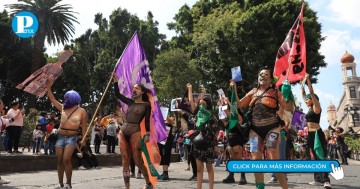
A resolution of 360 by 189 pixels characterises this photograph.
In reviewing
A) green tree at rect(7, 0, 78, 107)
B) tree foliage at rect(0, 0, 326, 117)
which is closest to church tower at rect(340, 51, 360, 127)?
tree foliage at rect(0, 0, 326, 117)

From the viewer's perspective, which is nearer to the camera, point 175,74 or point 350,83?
point 175,74

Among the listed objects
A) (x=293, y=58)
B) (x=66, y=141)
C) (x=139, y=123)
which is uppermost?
(x=293, y=58)

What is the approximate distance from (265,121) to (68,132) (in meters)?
3.26

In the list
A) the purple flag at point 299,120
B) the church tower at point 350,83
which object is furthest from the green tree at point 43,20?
the church tower at point 350,83

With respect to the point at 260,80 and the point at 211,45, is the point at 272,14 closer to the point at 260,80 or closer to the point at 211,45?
the point at 211,45

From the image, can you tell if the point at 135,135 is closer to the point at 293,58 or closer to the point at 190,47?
the point at 293,58

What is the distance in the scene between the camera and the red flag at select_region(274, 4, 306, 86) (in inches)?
293

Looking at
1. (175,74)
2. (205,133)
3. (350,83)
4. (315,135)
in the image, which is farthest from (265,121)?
(350,83)

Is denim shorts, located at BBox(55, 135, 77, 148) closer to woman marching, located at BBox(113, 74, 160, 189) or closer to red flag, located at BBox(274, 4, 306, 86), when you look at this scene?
woman marching, located at BBox(113, 74, 160, 189)

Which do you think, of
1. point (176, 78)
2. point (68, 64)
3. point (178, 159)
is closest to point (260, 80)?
point (178, 159)

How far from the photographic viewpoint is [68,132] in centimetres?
624

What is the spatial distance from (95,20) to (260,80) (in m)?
41.0

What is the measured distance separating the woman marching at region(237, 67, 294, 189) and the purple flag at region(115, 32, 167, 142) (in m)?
2.40

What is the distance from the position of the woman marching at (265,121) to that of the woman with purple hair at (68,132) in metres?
2.95
